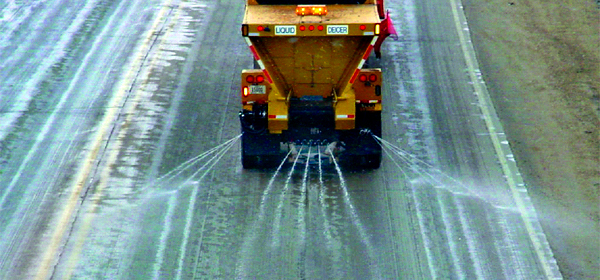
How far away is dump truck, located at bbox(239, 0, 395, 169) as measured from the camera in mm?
16016

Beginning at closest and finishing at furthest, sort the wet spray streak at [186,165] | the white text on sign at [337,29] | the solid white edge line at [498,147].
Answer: the solid white edge line at [498,147] → the white text on sign at [337,29] → the wet spray streak at [186,165]

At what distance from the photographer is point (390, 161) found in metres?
17.7

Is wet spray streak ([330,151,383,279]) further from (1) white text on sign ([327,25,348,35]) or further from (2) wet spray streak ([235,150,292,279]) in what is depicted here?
(1) white text on sign ([327,25,348,35])

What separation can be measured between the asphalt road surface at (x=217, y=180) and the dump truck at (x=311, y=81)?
0.56 m

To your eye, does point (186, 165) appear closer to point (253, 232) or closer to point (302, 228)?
point (253, 232)

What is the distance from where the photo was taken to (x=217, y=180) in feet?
55.7

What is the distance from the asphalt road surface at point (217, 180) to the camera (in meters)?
14.3

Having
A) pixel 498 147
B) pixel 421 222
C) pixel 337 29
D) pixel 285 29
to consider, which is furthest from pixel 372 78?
pixel 498 147

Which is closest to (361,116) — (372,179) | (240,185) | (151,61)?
(372,179)

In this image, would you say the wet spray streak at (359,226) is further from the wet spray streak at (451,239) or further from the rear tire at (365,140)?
the wet spray streak at (451,239)

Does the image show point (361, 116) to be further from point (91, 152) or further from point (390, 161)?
point (91, 152)

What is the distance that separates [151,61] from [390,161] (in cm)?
742

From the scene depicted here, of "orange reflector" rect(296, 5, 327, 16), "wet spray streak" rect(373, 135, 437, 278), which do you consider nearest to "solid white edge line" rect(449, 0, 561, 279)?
"wet spray streak" rect(373, 135, 437, 278)

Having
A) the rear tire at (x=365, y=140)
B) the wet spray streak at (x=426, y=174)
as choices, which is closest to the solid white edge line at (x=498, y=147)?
the wet spray streak at (x=426, y=174)
